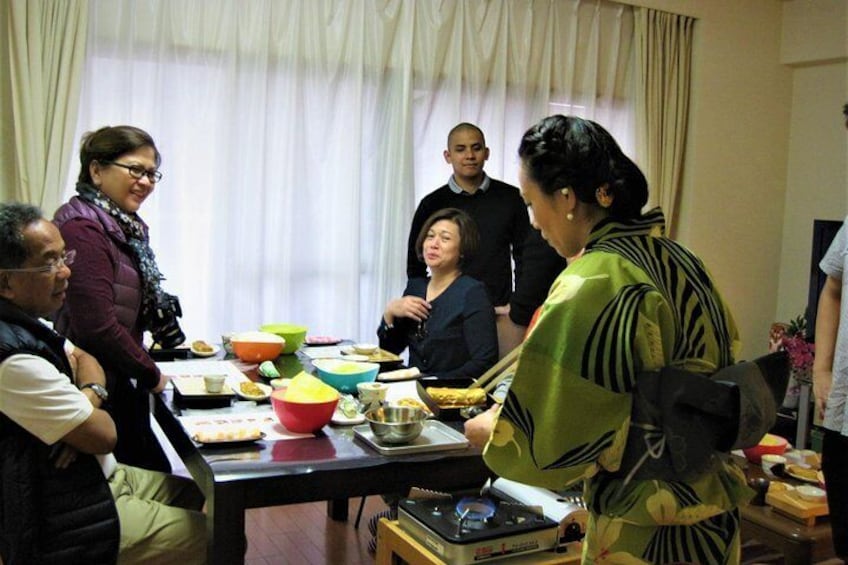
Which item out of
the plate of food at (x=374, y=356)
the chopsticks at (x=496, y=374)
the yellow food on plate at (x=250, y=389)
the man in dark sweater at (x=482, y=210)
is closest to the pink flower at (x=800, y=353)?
the man in dark sweater at (x=482, y=210)

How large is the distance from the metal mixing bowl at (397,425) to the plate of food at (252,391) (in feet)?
1.28

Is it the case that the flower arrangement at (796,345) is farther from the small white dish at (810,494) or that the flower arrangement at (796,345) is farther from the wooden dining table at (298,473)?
the wooden dining table at (298,473)

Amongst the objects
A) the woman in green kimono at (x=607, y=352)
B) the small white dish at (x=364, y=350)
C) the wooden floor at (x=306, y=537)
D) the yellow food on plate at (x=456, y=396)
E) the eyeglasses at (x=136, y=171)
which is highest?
the eyeglasses at (x=136, y=171)

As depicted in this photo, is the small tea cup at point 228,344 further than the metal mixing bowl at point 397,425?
Yes

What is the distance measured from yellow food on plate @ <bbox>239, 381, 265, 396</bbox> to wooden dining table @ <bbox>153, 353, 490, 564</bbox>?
0.25 meters

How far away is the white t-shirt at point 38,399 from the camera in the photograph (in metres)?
1.68

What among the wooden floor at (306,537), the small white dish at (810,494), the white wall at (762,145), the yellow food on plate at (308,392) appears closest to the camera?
the yellow food on plate at (308,392)

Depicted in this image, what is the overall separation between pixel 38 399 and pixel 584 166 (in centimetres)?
124

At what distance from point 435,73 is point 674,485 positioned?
3201mm

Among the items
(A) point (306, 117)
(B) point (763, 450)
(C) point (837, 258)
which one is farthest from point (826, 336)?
(A) point (306, 117)

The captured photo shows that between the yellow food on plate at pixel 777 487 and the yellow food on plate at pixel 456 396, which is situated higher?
the yellow food on plate at pixel 456 396

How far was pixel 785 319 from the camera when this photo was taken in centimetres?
516

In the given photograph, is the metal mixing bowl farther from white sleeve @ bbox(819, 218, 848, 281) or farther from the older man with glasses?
white sleeve @ bbox(819, 218, 848, 281)

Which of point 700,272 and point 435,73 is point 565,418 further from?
point 435,73
